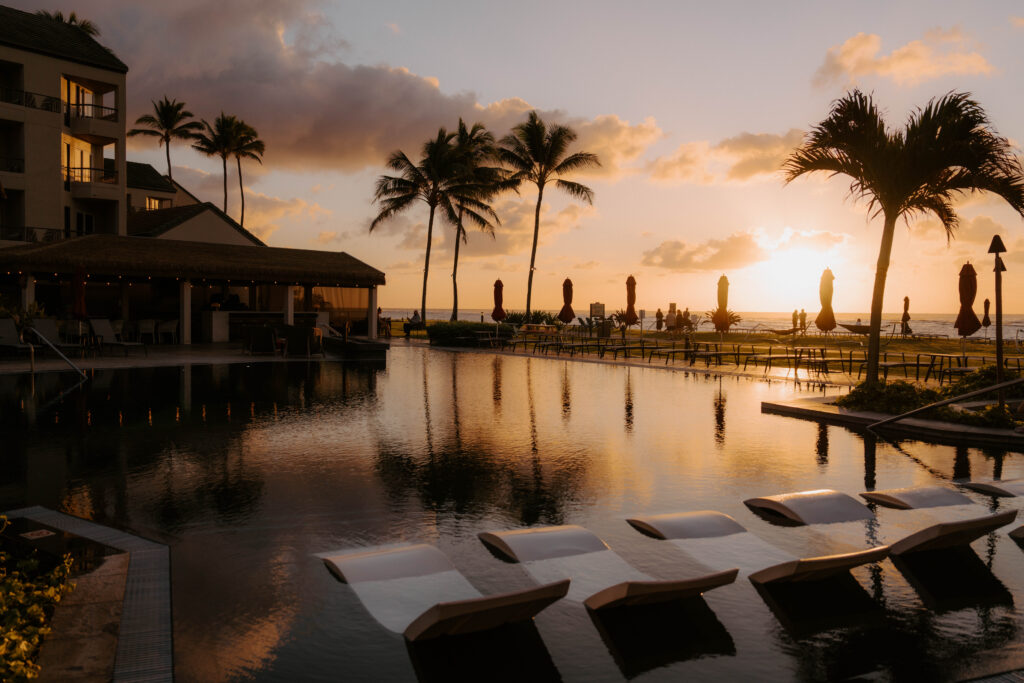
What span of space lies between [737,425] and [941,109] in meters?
6.26

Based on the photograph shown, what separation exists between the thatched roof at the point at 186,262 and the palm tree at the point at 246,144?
99.3 ft

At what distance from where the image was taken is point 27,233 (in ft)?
95.0

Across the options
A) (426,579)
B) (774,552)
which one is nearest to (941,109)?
(774,552)

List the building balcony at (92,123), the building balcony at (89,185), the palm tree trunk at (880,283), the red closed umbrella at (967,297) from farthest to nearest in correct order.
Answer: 1. the building balcony at (92,123)
2. the building balcony at (89,185)
3. the red closed umbrella at (967,297)
4. the palm tree trunk at (880,283)

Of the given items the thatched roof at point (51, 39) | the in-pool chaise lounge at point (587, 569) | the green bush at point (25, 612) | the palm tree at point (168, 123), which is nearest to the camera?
the green bush at point (25, 612)

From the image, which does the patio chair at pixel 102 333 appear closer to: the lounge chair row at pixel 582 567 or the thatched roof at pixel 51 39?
the thatched roof at pixel 51 39

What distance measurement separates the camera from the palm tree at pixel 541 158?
124ft

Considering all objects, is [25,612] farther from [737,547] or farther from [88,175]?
Result: [88,175]

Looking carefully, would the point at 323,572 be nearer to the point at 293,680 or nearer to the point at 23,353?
the point at 293,680

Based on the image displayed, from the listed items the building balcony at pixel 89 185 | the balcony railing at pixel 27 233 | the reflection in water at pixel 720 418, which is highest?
the building balcony at pixel 89 185

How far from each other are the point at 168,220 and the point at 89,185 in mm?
3621

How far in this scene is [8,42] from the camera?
94.0ft

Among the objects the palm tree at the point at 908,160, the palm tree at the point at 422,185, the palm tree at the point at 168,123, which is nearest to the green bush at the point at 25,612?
the palm tree at the point at 908,160

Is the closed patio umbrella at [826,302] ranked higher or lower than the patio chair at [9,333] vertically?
higher
